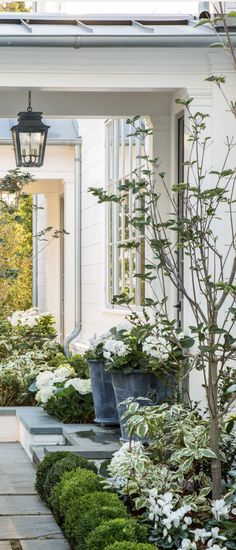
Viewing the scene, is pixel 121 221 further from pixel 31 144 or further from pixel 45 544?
pixel 45 544

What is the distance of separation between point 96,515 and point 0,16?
4300mm

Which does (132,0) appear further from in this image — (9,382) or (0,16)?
(9,382)

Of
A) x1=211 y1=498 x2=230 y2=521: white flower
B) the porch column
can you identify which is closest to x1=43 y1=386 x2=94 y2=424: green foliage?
x1=211 y1=498 x2=230 y2=521: white flower

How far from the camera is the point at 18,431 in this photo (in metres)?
10.8

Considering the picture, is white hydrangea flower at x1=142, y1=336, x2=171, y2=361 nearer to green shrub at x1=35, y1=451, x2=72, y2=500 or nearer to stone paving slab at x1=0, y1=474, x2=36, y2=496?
green shrub at x1=35, y1=451, x2=72, y2=500

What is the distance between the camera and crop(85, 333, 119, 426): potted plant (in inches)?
360

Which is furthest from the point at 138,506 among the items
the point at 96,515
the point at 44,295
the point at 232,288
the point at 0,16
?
the point at 44,295

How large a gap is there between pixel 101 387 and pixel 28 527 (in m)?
2.81

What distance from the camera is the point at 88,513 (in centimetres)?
543

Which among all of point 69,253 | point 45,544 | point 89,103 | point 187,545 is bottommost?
point 45,544

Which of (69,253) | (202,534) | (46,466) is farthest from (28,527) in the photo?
(69,253)

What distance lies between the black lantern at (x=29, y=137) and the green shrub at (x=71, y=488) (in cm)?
360

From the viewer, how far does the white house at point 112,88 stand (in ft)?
25.7

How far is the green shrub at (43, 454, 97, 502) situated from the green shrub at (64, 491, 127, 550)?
0.71 metres
